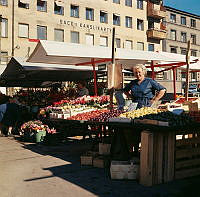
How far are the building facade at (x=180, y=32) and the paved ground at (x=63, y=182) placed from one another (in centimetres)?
3771

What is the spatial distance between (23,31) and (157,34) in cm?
1807

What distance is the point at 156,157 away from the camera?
15.8 feet

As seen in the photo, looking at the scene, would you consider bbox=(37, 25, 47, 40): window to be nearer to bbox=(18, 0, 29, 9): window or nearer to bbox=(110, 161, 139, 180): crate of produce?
bbox=(18, 0, 29, 9): window

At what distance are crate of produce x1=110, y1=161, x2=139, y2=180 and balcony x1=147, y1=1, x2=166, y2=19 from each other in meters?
35.9

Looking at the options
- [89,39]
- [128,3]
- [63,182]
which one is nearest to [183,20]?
[128,3]

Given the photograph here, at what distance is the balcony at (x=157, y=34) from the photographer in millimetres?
38281

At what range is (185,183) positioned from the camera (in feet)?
16.1

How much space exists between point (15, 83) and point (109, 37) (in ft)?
75.1

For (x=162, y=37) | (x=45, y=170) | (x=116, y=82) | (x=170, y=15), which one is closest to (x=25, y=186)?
(x=45, y=170)

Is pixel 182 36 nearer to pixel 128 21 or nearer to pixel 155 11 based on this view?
pixel 155 11

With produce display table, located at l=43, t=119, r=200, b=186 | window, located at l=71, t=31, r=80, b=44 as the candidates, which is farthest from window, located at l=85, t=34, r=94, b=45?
produce display table, located at l=43, t=119, r=200, b=186

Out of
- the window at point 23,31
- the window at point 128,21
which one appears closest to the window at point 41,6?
the window at point 23,31

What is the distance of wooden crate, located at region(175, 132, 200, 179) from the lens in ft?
16.9

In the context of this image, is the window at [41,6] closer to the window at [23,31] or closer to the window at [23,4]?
the window at [23,4]
